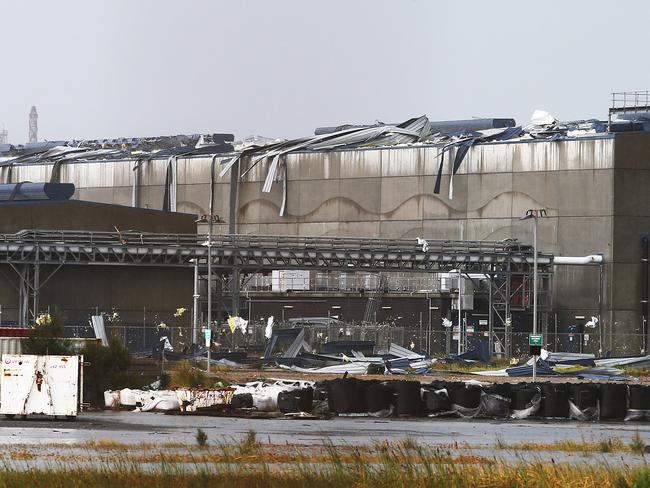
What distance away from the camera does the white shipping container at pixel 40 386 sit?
39375 mm

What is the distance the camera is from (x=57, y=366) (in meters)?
39.4

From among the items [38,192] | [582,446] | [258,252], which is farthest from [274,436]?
[38,192]

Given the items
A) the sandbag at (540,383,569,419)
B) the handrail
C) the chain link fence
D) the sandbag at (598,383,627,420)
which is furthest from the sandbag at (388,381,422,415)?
the handrail

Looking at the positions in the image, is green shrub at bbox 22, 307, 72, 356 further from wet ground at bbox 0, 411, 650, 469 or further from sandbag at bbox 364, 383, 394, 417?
sandbag at bbox 364, 383, 394, 417

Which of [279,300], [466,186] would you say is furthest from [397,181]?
[279,300]

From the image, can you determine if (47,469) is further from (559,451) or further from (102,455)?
(559,451)

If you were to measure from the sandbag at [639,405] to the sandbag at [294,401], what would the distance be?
9476 millimetres

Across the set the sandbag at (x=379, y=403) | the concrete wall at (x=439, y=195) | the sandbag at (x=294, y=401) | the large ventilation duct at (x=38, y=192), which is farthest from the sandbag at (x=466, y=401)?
the large ventilation duct at (x=38, y=192)

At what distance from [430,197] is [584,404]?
6193cm

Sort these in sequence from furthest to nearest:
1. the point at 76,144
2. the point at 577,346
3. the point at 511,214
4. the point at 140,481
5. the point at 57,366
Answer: the point at 76,144
the point at 511,214
the point at 577,346
the point at 57,366
the point at 140,481

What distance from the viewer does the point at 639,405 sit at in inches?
1708

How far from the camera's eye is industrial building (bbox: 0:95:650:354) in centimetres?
9719

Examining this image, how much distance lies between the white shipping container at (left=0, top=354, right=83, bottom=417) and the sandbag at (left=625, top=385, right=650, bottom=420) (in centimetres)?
1619

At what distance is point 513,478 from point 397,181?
84.5 metres
